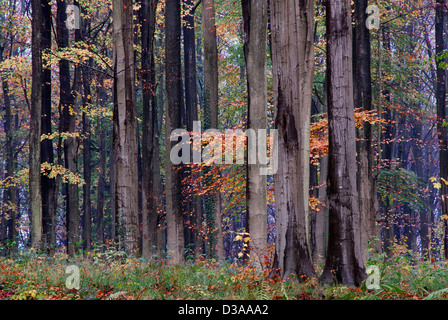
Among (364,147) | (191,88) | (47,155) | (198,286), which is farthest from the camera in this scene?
(191,88)

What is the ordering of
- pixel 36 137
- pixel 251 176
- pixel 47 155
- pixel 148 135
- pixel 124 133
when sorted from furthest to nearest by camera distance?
pixel 148 135 < pixel 47 155 < pixel 36 137 < pixel 251 176 < pixel 124 133

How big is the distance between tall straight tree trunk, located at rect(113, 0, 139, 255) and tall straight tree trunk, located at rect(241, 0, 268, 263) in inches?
121

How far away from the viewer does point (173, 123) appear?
14633 millimetres

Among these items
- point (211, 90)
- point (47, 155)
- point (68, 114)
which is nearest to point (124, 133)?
point (211, 90)

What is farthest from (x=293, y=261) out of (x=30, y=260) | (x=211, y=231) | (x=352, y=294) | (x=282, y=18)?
(x=211, y=231)

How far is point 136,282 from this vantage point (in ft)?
23.7

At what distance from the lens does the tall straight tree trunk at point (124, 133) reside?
10891mm

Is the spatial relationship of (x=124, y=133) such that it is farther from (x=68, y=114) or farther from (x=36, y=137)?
(x=68, y=114)

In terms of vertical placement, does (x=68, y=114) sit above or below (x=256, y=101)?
above

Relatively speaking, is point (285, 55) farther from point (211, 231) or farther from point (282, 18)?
point (211, 231)

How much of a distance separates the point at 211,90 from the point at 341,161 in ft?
30.5

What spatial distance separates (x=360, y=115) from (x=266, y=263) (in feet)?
22.7

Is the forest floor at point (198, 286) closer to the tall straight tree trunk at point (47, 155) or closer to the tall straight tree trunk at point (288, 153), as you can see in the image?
the tall straight tree trunk at point (288, 153)

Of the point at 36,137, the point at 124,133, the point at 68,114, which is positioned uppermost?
the point at 68,114
